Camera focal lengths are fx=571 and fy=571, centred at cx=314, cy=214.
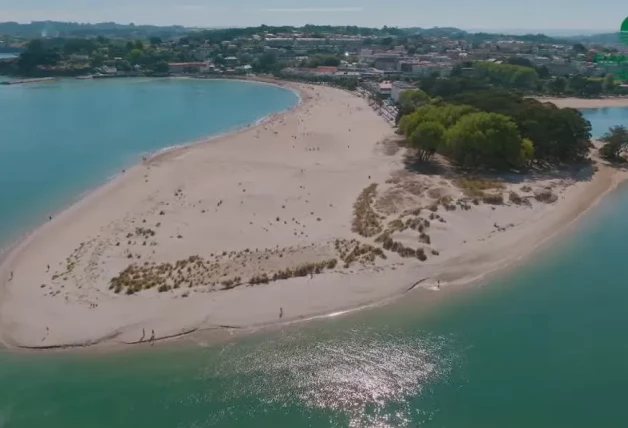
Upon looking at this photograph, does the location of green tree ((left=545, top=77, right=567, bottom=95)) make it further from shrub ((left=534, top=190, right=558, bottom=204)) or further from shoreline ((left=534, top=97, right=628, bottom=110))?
shrub ((left=534, top=190, right=558, bottom=204))

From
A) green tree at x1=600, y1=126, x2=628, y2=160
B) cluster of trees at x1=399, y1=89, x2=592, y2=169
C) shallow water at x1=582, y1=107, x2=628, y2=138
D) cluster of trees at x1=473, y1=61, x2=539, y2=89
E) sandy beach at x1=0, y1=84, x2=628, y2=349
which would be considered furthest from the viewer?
cluster of trees at x1=473, y1=61, x2=539, y2=89

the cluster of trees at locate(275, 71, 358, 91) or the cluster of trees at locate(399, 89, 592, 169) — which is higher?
the cluster of trees at locate(399, 89, 592, 169)

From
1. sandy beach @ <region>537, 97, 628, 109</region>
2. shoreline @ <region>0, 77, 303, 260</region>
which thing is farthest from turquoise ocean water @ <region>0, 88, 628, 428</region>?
sandy beach @ <region>537, 97, 628, 109</region>

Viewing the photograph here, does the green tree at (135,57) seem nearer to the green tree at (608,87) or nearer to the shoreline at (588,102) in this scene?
the shoreline at (588,102)

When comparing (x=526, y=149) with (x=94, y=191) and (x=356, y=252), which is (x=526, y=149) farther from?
(x=94, y=191)

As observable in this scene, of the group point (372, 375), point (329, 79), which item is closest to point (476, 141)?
point (372, 375)

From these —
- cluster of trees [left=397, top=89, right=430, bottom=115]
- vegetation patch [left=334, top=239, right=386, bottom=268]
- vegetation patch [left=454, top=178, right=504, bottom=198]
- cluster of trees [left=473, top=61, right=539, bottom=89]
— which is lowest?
cluster of trees [left=473, top=61, right=539, bottom=89]
